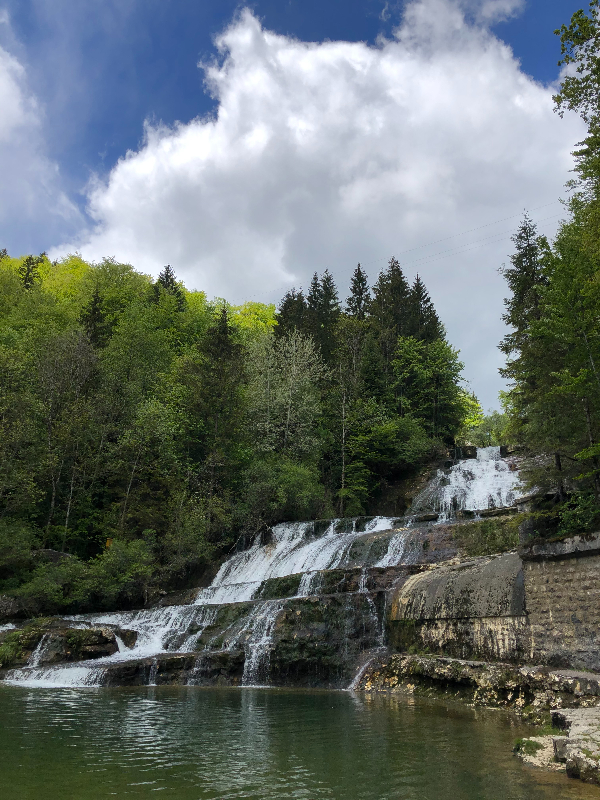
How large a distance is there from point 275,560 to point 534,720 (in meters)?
15.2

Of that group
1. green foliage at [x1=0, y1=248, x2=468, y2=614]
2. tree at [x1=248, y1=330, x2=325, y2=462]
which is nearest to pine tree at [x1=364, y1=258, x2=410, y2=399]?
green foliage at [x1=0, y1=248, x2=468, y2=614]

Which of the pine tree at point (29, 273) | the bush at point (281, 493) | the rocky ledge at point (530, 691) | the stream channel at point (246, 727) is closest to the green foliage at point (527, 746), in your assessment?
the rocky ledge at point (530, 691)

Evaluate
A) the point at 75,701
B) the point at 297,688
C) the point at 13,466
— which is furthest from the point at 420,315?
the point at 75,701

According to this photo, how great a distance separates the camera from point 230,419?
105 ft

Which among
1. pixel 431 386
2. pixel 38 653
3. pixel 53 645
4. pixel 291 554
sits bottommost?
pixel 38 653

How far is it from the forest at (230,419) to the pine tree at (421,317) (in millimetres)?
829

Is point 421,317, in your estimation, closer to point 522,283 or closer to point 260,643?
point 522,283

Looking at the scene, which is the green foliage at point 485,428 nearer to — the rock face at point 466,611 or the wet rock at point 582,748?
the rock face at point 466,611

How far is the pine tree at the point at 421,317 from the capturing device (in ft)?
157

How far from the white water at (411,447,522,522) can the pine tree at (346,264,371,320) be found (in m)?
25.2

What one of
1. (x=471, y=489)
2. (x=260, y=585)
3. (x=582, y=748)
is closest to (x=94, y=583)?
(x=260, y=585)

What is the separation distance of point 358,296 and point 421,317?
755 cm

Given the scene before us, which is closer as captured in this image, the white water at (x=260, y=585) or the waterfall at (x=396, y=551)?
the white water at (x=260, y=585)

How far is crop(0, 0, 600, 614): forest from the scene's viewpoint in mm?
13609
